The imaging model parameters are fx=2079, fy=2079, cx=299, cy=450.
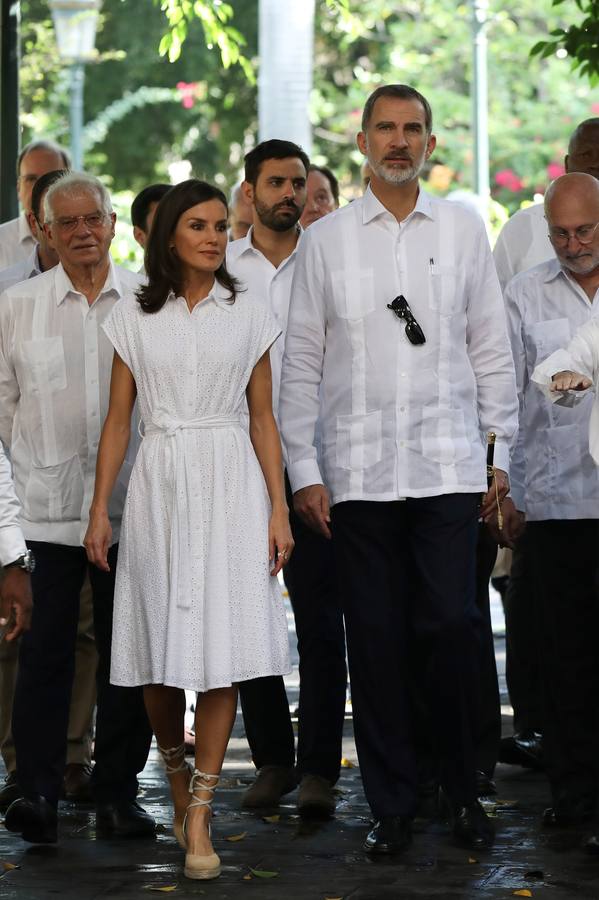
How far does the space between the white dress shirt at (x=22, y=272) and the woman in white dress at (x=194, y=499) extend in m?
1.54

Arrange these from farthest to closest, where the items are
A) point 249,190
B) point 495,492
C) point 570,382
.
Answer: point 249,190, point 495,492, point 570,382

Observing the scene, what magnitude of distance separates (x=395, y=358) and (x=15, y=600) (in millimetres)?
1710

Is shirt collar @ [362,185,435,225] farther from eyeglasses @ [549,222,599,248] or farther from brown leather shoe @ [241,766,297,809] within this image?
brown leather shoe @ [241,766,297,809]

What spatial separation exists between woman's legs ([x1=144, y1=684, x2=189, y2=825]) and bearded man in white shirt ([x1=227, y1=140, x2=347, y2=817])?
0.75m

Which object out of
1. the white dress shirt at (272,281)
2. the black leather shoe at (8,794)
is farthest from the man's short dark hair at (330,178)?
the black leather shoe at (8,794)

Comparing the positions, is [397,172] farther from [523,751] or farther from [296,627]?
[523,751]

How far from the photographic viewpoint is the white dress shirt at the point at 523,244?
8992mm

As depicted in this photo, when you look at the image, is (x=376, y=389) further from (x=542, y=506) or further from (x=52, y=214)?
(x=52, y=214)

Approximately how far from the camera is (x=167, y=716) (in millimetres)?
7156

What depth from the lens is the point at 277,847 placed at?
723 centimetres

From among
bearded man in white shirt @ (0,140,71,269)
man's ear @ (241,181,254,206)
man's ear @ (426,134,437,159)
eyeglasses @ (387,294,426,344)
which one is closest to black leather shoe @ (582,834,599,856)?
eyeglasses @ (387,294,426,344)

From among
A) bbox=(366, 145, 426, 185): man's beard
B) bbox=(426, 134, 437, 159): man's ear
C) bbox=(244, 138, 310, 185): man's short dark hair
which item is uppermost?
bbox=(244, 138, 310, 185): man's short dark hair

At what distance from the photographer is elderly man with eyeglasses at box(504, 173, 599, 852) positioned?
764 centimetres

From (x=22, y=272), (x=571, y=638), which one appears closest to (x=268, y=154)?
(x=22, y=272)
